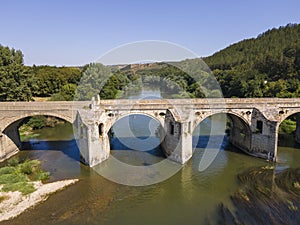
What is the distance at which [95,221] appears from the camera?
1441 cm

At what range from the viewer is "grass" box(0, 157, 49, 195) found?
17.7 meters

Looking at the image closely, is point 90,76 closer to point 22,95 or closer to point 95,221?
point 22,95

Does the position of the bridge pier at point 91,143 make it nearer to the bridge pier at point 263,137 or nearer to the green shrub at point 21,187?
the green shrub at point 21,187

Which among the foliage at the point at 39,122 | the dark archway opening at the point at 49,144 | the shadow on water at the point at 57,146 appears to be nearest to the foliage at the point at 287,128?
the shadow on water at the point at 57,146

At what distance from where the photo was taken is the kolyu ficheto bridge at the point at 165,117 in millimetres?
21797

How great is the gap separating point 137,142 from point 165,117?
24.7 ft

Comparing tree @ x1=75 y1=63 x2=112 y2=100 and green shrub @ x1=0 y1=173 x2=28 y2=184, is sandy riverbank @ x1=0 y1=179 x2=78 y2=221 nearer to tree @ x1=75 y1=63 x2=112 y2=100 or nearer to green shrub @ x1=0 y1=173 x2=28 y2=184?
green shrub @ x1=0 y1=173 x2=28 y2=184

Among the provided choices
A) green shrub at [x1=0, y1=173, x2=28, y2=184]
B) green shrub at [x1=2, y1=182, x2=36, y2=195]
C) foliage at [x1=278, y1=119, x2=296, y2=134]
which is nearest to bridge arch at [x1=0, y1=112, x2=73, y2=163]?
green shrub at [x1=0, y1=173, x2=28, y2=184]

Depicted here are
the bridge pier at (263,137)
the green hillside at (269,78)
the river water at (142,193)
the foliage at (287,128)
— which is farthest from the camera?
the green hillside at (269,78)

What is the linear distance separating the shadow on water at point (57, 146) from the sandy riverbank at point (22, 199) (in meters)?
5.90

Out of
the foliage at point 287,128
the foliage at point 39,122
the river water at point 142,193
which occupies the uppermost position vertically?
the foliage at point 39,122

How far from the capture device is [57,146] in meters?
28.4

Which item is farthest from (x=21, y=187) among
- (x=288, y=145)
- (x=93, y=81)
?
(x=93, y=81)

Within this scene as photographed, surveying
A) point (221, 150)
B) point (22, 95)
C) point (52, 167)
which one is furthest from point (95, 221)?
point (22, 95)
